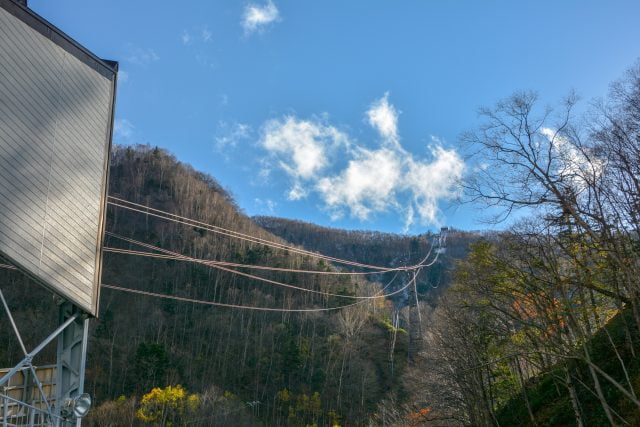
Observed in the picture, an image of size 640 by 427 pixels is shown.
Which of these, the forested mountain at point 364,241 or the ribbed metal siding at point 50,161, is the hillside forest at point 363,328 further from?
the forested mountain at point 364,241

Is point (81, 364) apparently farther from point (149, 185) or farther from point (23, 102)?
point (149, 185)

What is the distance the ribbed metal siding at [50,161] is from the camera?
8688mm

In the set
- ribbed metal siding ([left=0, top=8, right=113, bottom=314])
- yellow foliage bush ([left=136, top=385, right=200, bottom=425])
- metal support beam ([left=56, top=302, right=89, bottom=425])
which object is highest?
ribbed metal siding ([left=0, top=8, right=113, bottom=314])

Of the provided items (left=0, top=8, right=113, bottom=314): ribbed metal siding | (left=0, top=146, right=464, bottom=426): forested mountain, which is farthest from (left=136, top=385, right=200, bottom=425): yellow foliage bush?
(left=0, top=8, right=113, bottom=314): ribbed metal siding

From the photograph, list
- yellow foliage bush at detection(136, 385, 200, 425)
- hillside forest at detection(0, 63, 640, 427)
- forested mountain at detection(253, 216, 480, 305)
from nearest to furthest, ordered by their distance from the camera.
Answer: hillside forest at detection(0, 63, 640, 427), yellow foliage bush at detection(136, 385, 200, 425), forested mountain at detection(253, 216, 480, 305)

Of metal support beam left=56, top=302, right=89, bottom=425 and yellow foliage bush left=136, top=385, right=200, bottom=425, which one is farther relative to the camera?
yellow foliage bush left=136, top=385, right=200, bottom=425

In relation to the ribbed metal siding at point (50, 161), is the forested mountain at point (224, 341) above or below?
below

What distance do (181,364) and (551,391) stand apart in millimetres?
37960

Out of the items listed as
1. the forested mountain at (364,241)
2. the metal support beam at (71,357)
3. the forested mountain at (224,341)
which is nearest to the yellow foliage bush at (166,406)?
the forested mountain at (224,341)

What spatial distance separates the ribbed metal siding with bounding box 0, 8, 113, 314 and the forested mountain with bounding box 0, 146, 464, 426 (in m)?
24.2

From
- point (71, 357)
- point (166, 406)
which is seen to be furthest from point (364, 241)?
point (71, 357)

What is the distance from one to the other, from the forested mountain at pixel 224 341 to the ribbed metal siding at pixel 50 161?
24157mm

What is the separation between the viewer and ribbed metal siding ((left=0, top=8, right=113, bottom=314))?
8.69 m

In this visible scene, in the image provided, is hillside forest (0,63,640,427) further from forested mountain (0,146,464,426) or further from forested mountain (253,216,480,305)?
forested mountain (253,216,480,305)
